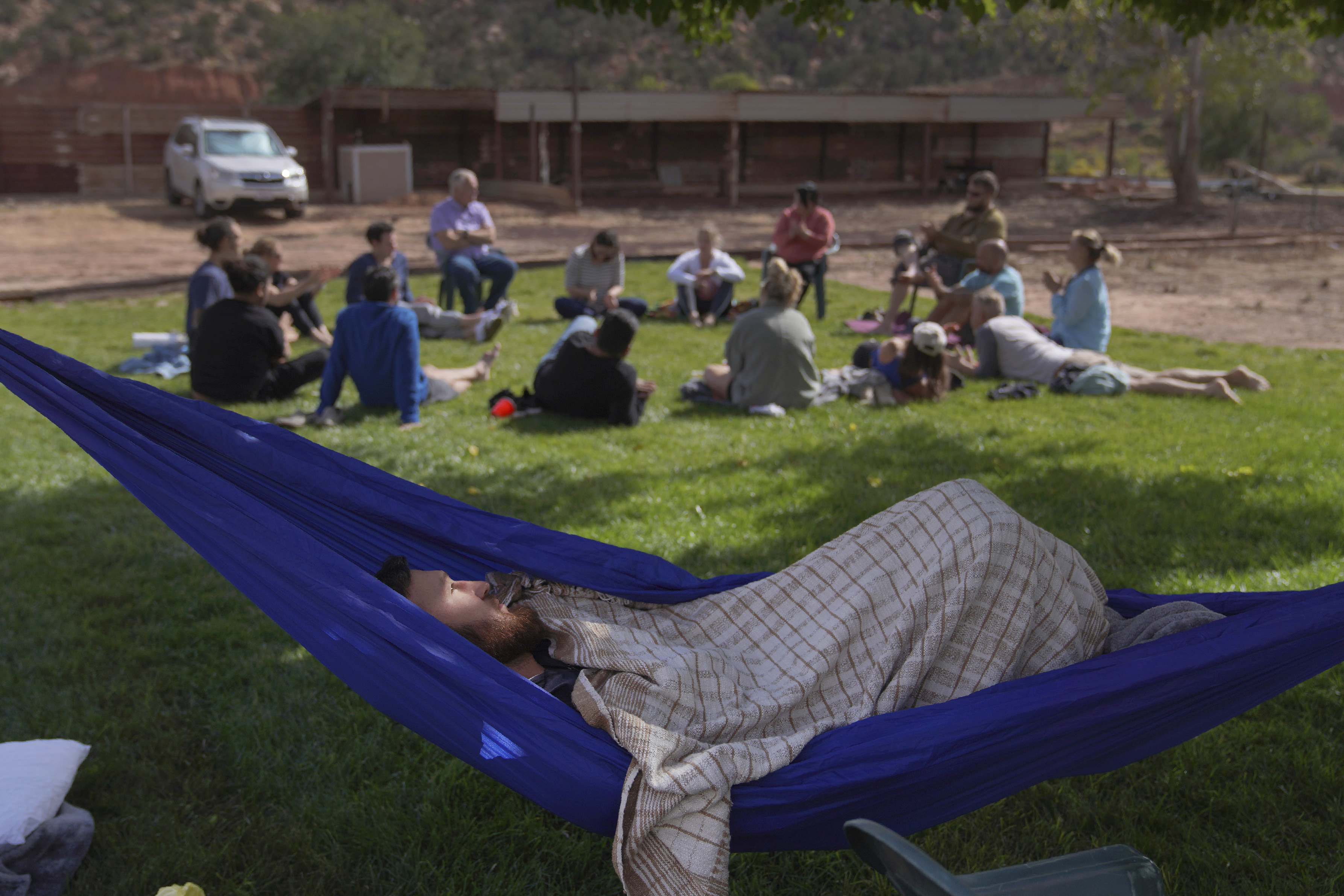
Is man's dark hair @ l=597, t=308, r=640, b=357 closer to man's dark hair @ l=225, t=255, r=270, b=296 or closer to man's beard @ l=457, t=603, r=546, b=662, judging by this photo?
man's dark hair @ l=225, t=255, r=270, b=296

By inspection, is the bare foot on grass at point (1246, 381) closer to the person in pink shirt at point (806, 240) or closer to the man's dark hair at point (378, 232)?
the person in pink shirt at point (806, 240)

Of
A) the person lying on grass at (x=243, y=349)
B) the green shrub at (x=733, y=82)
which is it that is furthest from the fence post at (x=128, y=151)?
the green shrub at (x=733, y=82)

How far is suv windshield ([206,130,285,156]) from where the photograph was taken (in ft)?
57.0

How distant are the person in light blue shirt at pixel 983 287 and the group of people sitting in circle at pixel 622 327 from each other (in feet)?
0.04

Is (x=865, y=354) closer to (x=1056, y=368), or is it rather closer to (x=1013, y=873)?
(x=1056, y=368)

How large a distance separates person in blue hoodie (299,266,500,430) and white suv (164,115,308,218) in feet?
41.5

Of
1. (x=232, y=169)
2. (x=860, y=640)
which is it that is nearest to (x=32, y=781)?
(x=860, y=640)

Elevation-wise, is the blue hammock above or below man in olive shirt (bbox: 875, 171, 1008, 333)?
below

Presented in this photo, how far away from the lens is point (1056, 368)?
22.1 ft

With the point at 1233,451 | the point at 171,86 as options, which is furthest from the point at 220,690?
the point at 171,86

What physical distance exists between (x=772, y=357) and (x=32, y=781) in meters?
4.54

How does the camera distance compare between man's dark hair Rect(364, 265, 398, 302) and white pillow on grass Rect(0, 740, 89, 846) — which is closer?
white pillow on grass Rect(0, 740, 89, 846)

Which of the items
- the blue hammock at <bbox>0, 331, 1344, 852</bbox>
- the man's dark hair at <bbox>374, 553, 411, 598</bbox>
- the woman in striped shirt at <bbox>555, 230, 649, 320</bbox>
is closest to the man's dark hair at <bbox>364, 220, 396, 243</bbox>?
the woman in striped shirt at <bbox>555, 230, 649, 320</bbox>

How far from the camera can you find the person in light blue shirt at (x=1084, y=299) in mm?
6949
